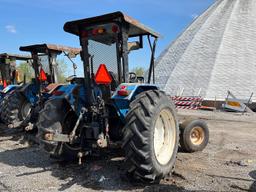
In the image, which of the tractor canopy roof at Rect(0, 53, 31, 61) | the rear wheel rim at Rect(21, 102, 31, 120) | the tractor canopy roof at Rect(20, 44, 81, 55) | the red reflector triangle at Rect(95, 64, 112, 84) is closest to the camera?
the red reflector triangle at Rect(95, 64, 112, 84)

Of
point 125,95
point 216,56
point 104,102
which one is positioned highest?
point 216,56

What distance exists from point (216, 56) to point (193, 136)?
26.3 m

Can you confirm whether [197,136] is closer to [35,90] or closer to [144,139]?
[144,139]

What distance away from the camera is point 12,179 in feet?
16.0

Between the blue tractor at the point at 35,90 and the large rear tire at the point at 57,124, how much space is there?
2.68 metres

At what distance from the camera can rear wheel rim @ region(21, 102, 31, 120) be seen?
8.70 m

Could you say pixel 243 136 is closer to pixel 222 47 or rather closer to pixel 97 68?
pixel 97 68

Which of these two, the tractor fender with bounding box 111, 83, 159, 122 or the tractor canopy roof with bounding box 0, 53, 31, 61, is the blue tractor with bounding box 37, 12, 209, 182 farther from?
the tractor canopy roof with bounding box 0, 53, 31, 61

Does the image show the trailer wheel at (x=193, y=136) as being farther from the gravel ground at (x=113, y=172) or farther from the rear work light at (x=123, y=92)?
the rear work light at (x=123, y=92)

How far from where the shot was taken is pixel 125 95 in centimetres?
455

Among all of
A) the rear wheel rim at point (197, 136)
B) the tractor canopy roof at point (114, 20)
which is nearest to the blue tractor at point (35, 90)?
the tractor canopy roof at point (114, 20)

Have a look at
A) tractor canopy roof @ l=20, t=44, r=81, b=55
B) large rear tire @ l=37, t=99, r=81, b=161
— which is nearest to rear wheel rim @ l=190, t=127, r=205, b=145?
large rear tire @ l=37, t=99, r=81, b=161

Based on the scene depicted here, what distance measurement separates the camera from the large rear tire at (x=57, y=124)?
507cm

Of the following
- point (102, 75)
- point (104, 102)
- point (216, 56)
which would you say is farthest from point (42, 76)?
point (216, 56)
